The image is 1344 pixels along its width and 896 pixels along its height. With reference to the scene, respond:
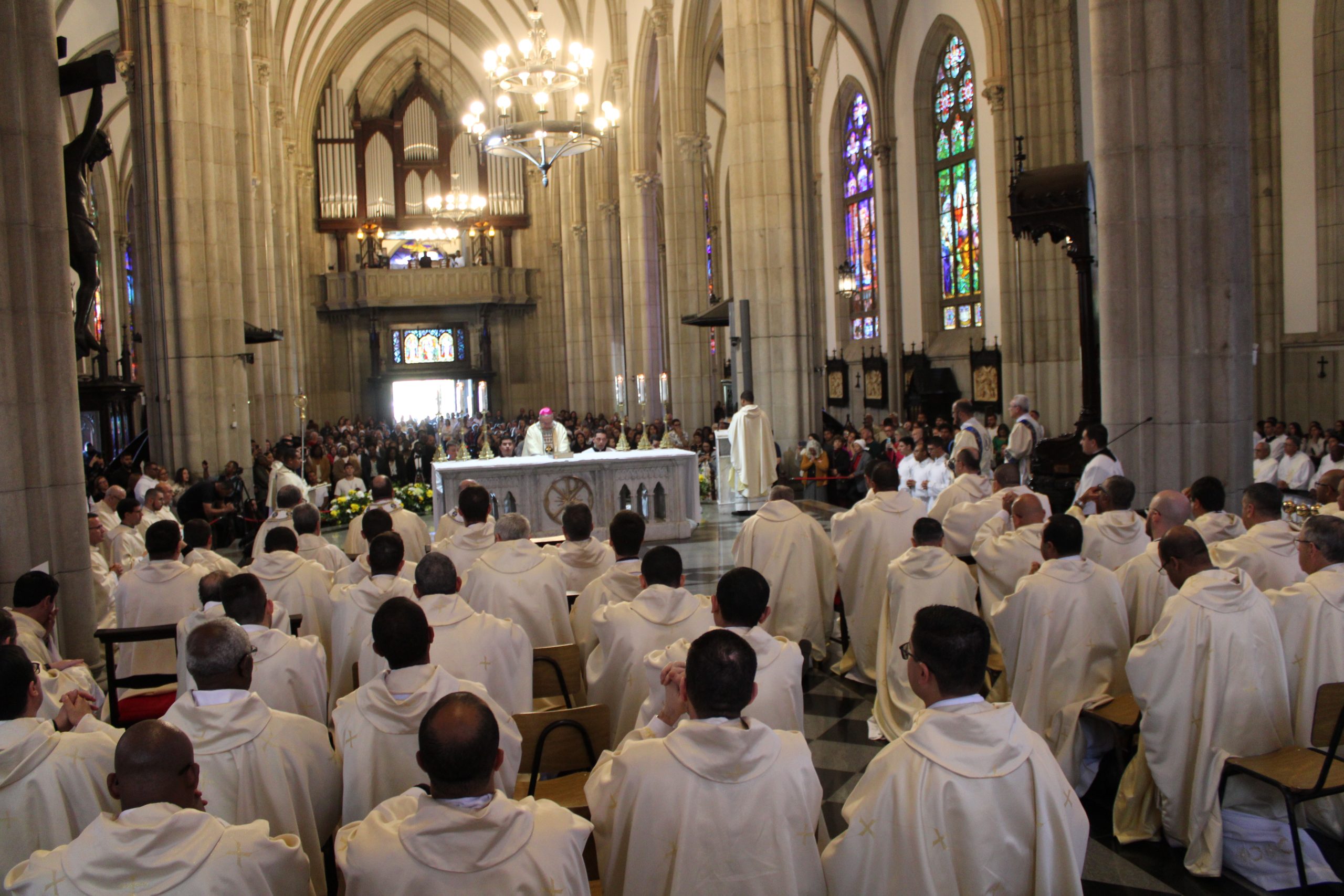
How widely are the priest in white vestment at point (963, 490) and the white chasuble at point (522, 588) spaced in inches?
127

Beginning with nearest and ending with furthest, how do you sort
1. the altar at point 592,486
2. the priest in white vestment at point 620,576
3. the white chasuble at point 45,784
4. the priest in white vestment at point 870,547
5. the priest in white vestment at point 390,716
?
1. the white chasuble at point 45,784
2. the priest in white vestment at point 390,716
3. the priest in white vestment at point 620,576
4. the priest in white vestment at point 870,547
5. the altar at point 592,486

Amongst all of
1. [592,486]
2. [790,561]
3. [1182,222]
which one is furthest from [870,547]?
[592,486]

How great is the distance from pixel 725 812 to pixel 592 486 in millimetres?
9882

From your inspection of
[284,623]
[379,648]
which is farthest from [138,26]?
[379,648]

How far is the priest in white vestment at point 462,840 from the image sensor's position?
237 centimetres

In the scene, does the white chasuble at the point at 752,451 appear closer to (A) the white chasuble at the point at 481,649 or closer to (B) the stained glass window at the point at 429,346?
(A) the white chasuble at the point at 481,649

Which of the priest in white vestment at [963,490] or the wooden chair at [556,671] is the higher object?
the priest in white vestment at [963,490]

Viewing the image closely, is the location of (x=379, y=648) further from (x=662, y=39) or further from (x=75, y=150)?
(x=662, y=39)

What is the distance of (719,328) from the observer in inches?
1426

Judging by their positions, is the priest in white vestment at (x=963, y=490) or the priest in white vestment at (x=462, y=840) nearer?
the priest in white vestment at (x=462, y=840)

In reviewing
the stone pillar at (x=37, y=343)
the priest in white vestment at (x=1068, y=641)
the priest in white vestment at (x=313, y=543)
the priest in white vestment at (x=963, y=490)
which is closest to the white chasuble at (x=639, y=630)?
the priest in white vestment at (x=1068, y=641)

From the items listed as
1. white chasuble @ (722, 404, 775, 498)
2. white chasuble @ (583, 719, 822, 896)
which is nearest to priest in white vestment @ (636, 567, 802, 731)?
white chasuble @ (583, 719, 822, 896)

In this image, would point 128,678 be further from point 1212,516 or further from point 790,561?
point 1212,516

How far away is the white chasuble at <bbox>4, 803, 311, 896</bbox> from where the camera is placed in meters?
2.29
